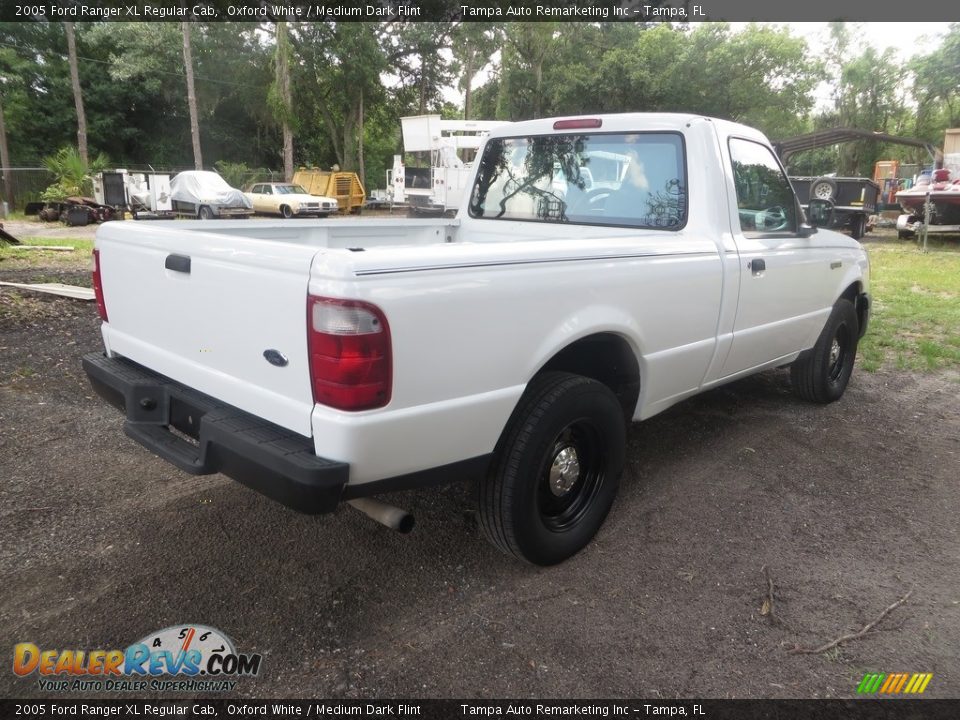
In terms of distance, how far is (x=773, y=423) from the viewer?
4789mm

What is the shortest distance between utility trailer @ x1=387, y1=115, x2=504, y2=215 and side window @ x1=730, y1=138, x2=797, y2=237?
1797cm

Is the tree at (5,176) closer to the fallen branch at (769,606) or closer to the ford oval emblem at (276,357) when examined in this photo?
the ford oval emblem at (276,357)

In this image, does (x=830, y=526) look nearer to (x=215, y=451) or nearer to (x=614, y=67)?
(x=215, y=451)

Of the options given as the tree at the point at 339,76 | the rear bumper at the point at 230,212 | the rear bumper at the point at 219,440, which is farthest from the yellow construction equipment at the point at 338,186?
the rear bumper at the point at 219,440

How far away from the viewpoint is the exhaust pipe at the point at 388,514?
7.97ft

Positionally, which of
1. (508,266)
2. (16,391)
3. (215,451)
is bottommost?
(16,391)

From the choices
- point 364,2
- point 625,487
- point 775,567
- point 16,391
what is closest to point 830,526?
point 775,567

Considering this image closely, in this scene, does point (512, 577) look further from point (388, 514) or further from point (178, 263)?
point (178, 263)

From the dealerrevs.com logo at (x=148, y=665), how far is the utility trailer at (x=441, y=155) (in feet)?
65.7

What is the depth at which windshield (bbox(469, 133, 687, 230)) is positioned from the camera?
3.63 metres

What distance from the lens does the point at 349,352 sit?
2.08m

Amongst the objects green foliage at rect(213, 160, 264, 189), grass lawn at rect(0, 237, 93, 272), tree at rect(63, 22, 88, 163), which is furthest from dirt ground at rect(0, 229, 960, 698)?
green foliage at rect(213, 160, 264, 189)

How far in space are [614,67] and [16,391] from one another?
1181 inches

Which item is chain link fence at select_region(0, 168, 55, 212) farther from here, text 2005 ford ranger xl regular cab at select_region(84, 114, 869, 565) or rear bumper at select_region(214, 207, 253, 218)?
text 2005 ford ranger xl regular cab at select_region(84, 114, 869, 565)
